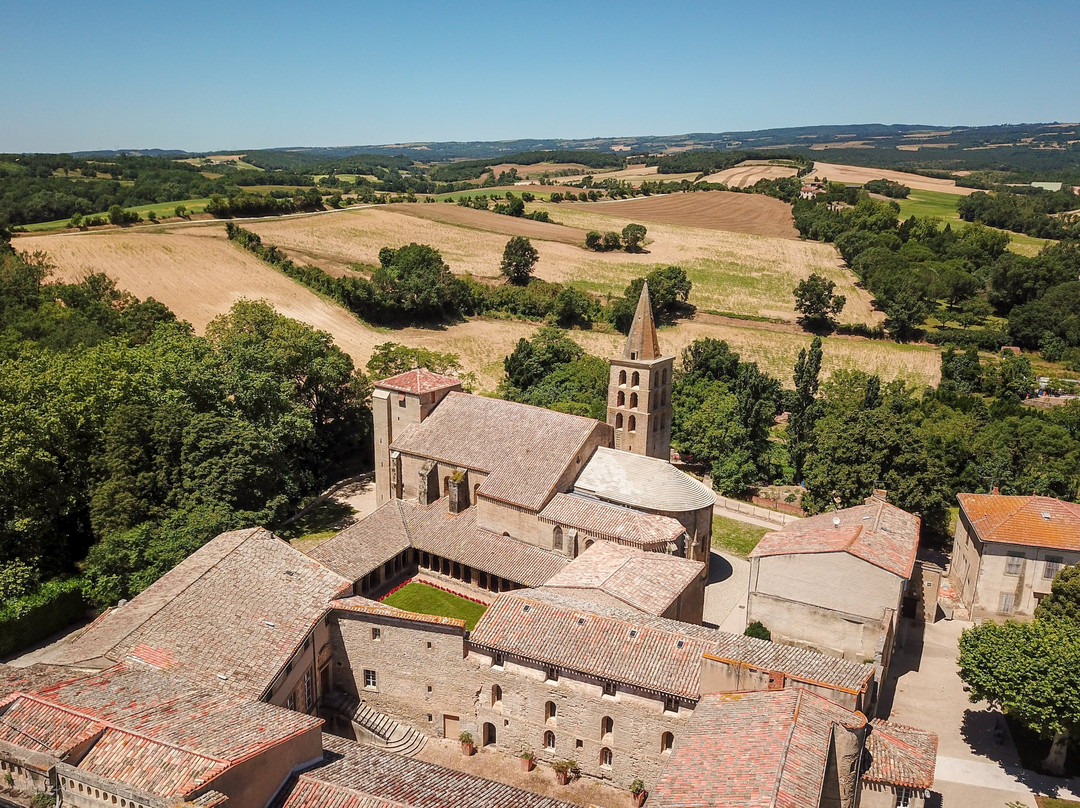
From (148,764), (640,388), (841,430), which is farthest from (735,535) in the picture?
(148,764)

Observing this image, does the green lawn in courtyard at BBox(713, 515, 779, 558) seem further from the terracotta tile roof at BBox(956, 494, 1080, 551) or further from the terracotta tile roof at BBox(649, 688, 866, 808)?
the terracotta tile roof at BBox(649, 688, 866, 808)

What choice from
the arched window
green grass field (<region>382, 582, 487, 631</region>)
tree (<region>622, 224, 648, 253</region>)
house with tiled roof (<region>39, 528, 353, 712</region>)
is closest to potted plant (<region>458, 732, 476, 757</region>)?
the arched window

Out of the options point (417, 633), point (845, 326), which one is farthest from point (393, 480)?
point (845, 326)

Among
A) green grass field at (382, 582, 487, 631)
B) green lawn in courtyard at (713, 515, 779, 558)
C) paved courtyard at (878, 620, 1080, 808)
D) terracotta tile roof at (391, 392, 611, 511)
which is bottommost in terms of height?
paved courtyard at (878, 620, 1080, 808)

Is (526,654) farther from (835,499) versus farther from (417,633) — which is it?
(835,499)

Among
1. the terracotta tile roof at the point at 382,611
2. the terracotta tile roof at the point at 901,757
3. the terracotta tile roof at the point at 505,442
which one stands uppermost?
the terracotta tile roof at the point at 505,442

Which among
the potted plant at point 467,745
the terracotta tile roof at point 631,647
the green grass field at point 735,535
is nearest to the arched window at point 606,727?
the terracotta tile roof at point 631,647

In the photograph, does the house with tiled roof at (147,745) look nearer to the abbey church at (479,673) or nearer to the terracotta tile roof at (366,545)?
the abbey church at (479,673)
